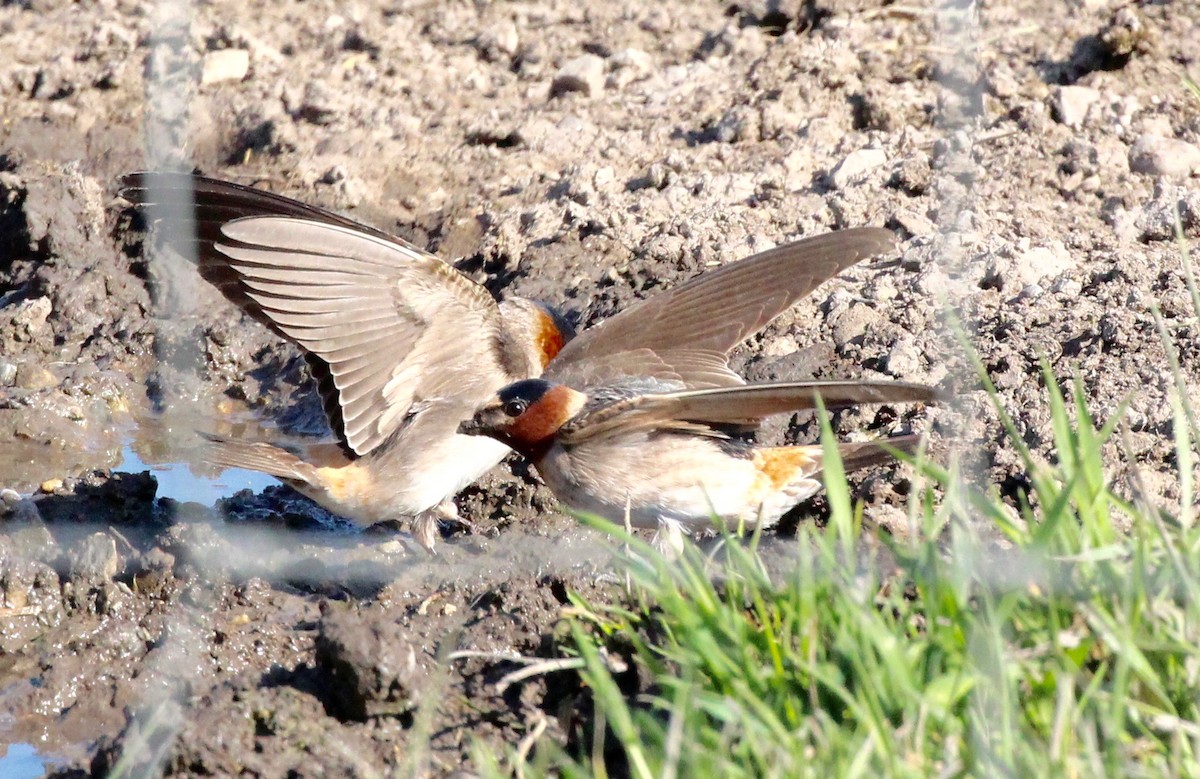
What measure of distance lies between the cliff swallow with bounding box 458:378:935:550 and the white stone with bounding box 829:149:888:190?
196 centimetres

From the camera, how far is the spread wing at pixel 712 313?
16.9 feet

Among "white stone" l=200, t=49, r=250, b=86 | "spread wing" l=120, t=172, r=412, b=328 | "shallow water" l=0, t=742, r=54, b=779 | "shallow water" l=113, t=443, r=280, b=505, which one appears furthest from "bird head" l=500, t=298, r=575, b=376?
"white stone" l=200, t=49, r=250, b=86

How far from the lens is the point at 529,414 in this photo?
4734mm

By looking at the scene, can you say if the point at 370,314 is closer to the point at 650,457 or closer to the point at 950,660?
the point at 650,457

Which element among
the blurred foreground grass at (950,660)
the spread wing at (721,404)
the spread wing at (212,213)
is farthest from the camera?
the spread wing at (212,213)

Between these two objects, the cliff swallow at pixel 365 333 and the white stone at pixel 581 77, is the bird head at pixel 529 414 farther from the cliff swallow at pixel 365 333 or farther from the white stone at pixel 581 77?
the white stone at pixel 581 77

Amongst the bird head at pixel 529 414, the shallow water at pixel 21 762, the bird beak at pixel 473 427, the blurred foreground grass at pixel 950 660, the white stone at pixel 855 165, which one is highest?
the blurred foreground grass at pixel 950 660

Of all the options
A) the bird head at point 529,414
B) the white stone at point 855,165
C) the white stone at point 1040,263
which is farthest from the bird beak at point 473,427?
the white stone at point 855,165

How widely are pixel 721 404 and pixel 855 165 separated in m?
2.55

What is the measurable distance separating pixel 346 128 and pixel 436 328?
2726 mm

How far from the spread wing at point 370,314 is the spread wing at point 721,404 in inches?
36.3

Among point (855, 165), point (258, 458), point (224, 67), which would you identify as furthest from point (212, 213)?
point (224, 67)

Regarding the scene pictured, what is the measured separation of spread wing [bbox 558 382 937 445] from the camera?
3.60 m

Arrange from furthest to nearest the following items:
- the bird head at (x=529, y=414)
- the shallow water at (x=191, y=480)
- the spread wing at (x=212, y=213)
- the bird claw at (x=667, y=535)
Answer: the shallow water at (x=191, y=480) → the spread wing at (x=212, y=213) → the bird head at (x=529, y=414) → the bird claw at (x=667, y=535)
